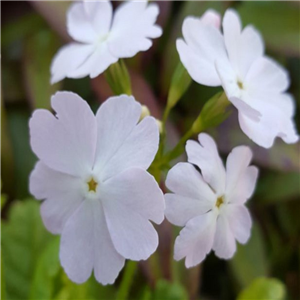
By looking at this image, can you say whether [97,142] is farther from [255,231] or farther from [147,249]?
[255,231]

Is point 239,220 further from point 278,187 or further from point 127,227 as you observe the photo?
point 278,187

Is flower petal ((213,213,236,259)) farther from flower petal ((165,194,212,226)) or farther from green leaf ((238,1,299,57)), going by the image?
green leaf ((238,1,299,57))

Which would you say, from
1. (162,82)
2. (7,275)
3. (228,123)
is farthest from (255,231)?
(7,275)

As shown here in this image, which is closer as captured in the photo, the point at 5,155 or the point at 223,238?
the point at 223,238

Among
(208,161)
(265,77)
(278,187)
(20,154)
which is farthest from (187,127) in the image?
(208,161)

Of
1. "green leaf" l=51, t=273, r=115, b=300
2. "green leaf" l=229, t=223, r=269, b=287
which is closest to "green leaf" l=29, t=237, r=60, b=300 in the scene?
"green leaf" l=51, t=273, r=115, b=300

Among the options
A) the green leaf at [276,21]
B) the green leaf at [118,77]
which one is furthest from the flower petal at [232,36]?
the green leaf at [276,21]

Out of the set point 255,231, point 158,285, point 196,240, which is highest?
point 196,240
